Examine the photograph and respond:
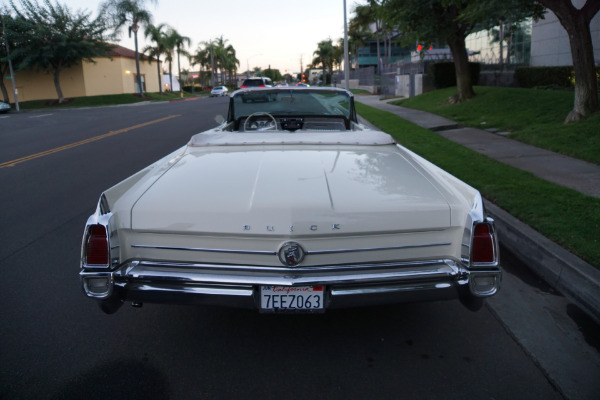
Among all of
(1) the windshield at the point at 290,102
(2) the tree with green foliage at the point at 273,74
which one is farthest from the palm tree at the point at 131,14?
(2) the tree with green foliage at the point at 273,74

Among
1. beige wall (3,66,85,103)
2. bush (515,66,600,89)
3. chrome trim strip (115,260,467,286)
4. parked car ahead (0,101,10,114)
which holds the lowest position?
chrome trim strip (115,260,467,286)

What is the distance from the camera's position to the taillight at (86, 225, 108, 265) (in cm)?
282

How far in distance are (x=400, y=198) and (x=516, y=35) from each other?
98.7 ft

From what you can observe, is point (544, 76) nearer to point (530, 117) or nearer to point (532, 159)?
point (530, 117)

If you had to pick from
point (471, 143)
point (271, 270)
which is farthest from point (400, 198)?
point (471, 143)

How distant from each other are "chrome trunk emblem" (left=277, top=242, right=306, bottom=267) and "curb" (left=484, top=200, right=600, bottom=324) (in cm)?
235

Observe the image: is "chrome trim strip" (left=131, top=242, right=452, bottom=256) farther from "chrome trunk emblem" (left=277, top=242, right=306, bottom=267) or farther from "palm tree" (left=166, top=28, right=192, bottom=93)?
"palm tree" (left=166, top=28, right=192, bottom=93)

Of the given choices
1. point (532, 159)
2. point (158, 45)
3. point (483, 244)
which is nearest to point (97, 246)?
point (483, 244)

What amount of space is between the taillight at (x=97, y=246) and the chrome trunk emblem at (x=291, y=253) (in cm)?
98

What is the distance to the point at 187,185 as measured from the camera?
3152mm

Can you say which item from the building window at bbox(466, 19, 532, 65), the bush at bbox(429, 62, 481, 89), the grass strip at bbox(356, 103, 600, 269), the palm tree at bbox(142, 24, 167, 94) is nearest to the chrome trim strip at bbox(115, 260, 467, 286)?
the grass strip at bbox(356, 103, 600, 269)

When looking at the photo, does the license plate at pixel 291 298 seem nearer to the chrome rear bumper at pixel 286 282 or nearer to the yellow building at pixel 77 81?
the chrome rear bumper at pixel 286 282

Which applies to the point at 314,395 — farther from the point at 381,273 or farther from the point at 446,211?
the point at 446,211

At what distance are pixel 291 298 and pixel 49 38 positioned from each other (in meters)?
48.1
